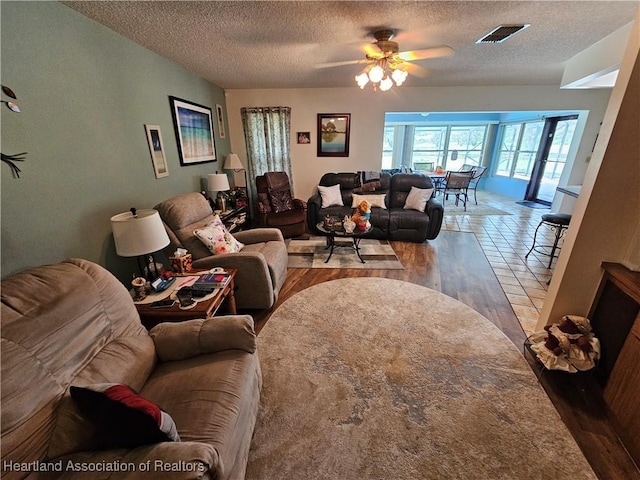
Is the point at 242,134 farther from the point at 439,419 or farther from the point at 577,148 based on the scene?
the point at 577,148

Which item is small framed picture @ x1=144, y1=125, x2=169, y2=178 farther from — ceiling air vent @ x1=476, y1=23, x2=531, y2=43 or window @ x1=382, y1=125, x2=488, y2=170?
window @ x1=382, y1=125, x2=488, y2=170

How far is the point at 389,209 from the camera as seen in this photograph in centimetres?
448

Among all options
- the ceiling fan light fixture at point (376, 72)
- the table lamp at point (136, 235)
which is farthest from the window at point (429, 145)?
the table lamp at point (136, 235)

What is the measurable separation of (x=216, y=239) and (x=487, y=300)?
2.79 metres

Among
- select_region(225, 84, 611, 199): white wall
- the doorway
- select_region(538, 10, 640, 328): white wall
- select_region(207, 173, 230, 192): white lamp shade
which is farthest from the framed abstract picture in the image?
the doorway

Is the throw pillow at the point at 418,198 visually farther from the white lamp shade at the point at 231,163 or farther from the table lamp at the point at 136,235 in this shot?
the table lamp at the point at 136,235

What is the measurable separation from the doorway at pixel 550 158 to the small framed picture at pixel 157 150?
7.71m

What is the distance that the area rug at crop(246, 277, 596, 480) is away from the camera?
1.34 m

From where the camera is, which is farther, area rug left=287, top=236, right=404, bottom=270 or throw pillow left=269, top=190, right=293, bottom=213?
throw pillow left=269, top=190, right=293, bottom=213

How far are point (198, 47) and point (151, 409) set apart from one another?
309cm

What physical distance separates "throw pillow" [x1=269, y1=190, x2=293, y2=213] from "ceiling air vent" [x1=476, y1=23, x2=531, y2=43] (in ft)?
10.2

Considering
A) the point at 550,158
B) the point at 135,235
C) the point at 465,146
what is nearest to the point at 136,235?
the point at 135,235

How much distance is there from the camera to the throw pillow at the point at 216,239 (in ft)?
8.10

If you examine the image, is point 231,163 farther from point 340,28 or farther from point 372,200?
point 340,28
